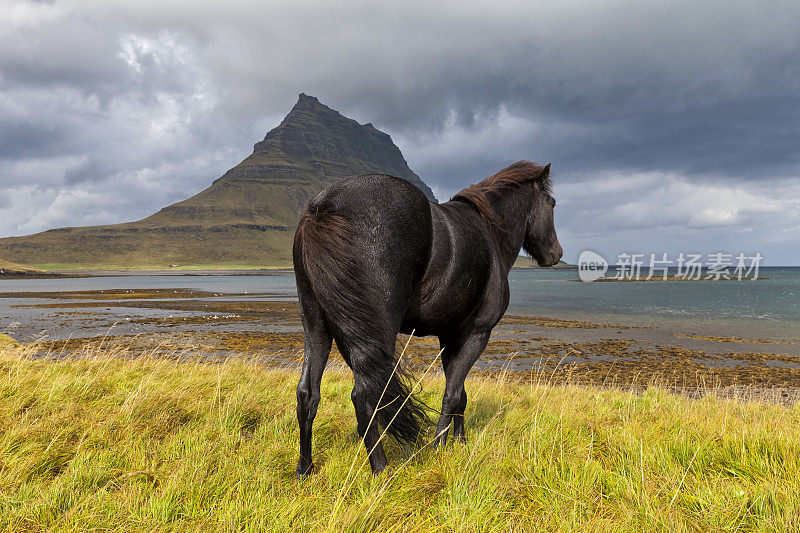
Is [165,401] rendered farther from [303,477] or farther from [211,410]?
[303,477]

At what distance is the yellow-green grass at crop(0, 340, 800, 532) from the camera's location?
211 cm

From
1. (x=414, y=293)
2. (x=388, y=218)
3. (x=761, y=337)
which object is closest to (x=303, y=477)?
(x=414, y=293)

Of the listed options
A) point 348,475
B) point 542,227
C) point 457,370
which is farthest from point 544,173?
point 348,475

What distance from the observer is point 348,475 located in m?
2.05

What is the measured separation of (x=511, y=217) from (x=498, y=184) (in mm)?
404

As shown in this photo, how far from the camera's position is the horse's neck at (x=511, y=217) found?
4.30 m

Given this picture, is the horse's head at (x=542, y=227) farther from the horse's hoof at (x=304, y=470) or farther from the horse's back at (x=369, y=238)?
the horse's hoof at (x=304, y=470)

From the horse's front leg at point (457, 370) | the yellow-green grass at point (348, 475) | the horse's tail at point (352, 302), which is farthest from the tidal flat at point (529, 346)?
the horse's tail at point (352, 302)

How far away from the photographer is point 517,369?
14.3m

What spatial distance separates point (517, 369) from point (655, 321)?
21.7 m

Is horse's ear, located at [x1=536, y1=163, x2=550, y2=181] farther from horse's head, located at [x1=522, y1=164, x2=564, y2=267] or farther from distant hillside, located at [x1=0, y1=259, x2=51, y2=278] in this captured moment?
distant hillside, located at [x1=0, y1=259, x2=51, y2=278]

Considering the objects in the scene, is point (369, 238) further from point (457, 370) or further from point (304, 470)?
point (304, 470)

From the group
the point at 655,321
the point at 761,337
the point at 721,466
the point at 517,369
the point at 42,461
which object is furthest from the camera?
the point at 655,321

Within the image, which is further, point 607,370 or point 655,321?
point 655,321
